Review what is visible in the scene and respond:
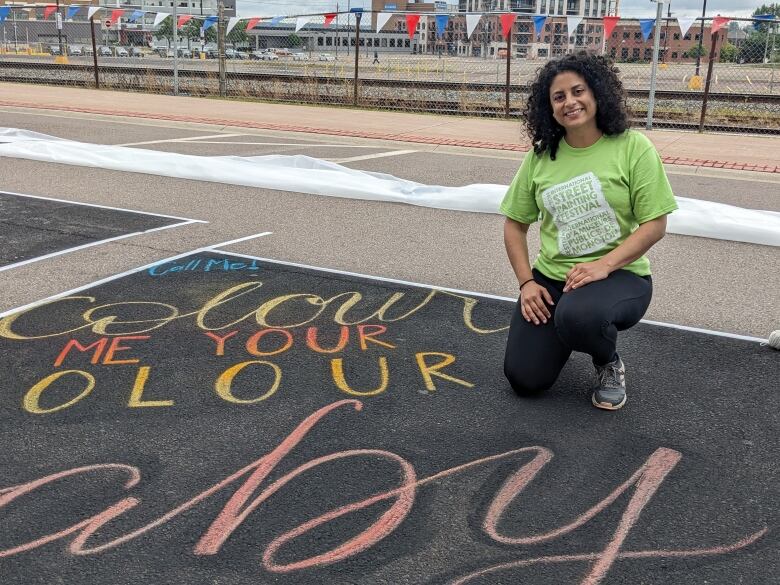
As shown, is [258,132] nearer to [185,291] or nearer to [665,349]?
[185,291]

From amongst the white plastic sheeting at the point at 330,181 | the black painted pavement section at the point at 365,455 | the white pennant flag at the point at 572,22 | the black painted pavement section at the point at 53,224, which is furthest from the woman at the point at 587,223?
the white pennant flag at the point at 572,22

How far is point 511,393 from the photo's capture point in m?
4.17

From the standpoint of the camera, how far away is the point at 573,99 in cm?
390

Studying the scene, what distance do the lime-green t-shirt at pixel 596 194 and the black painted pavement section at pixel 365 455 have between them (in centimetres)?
69

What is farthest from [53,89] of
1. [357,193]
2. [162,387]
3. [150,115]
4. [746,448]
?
[746,448]

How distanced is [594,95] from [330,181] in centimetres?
553

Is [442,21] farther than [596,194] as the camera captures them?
Yes

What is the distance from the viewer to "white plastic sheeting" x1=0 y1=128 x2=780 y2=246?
7.62 m

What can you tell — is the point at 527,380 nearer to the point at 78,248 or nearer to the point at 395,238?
the point at 395,238

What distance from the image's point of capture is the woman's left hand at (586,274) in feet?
12.7

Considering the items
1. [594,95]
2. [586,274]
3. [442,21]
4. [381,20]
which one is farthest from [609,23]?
[586,274]

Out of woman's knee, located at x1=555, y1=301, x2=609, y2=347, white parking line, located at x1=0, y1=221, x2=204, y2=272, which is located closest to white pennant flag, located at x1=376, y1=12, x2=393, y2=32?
white parking line, located at x1=0, y1=221, x2=204, y2=272

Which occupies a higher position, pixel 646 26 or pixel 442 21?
pixel 442 21

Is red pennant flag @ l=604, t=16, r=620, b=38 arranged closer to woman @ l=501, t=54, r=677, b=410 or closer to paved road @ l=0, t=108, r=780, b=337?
paved road @ l=0, t=108, r=780, b=337
